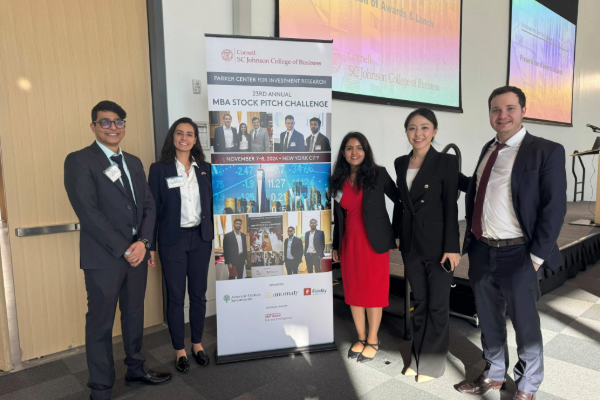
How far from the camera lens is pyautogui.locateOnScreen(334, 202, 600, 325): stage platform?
10.1ft

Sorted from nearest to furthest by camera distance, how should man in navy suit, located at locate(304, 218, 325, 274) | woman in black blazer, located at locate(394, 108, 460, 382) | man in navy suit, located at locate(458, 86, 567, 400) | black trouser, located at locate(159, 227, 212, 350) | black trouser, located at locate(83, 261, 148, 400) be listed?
man in navy suit, located at locate(458, 86, 567, 400)
black trouser, located at locate(83, 261, 148, 400)
woman in black blazer, located at locate(394, 108, 460, 382)
black trouser, located at locate(159, 227, 212, 350)
man in navy suit, located at locate(304, 218, 325, 274)

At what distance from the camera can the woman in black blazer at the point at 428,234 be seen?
6.73ft

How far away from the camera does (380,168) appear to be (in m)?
2.39

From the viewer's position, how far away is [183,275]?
2.37 meters

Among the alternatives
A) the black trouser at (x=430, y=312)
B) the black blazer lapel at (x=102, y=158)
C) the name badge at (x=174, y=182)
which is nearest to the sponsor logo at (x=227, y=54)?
the name badge at (x=174, y=182)

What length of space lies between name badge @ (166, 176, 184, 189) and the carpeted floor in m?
1.17

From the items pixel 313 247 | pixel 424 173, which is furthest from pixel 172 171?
pixel 424 173

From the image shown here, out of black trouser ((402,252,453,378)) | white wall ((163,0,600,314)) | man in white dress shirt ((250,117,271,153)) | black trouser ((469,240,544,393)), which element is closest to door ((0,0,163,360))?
white wall ((163,0,600,314))

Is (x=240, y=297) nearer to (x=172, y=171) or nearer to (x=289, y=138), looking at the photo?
(x=172, y=171)

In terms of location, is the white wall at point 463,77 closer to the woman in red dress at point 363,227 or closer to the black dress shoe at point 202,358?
the woman in red dress at point 363,227

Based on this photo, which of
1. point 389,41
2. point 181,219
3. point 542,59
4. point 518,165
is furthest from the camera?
point 542,59

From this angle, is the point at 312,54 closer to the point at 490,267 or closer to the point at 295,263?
the point at 295,263

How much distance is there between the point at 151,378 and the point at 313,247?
126 cm

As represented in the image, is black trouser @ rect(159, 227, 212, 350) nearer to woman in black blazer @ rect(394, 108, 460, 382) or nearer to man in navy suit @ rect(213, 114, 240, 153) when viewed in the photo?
man in navy suit @ rect(213, 114, 240, 153)
